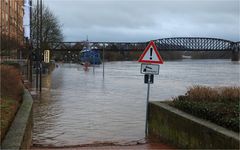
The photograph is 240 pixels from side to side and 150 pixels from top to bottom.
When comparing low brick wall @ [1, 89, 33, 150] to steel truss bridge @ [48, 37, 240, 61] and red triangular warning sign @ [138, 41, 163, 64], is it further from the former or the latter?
steel truss bridge @ [48, 37, 240, 61]

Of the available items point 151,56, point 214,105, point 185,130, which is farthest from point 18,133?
point 151,56

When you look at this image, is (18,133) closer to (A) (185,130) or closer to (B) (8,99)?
(A) (185,130)

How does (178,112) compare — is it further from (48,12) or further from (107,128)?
(48,12)

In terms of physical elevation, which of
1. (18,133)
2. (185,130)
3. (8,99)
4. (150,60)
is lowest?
(185,130)

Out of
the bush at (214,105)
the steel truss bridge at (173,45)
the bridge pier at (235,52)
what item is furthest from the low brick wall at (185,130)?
the bridge pier at (235,52)

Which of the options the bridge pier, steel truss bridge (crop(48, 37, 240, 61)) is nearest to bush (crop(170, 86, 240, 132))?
steel truss bridge (crop(48, 37, 240, 61))

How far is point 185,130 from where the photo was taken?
386 inches

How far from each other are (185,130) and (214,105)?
93 cm

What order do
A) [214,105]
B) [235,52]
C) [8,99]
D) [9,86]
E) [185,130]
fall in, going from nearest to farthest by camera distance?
1. [185,130]
2. [214,105]
3. [8,99]
4. [9,86]
5. [235,52]

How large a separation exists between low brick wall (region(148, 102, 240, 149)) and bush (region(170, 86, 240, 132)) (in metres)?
0.17

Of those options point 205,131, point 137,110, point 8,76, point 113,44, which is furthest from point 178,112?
point 113,44

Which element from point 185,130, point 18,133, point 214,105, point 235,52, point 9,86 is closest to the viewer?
point 18,133

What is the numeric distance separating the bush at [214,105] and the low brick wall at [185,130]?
0.54 ft

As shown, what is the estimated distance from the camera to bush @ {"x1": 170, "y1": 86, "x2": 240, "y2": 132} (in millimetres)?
8906
